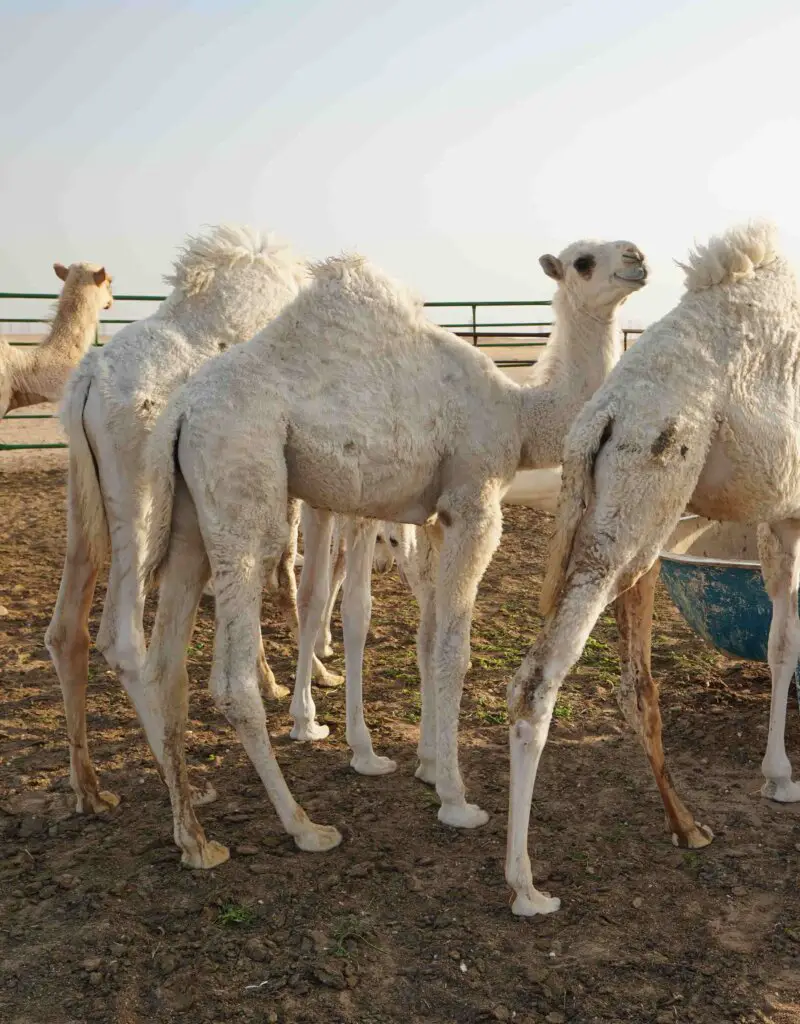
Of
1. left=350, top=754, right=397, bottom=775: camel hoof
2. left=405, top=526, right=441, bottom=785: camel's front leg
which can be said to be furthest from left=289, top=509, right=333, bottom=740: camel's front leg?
left=405, top=526, right=441, bottom=785: camel's front leg

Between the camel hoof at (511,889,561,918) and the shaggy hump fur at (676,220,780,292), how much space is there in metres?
2.31

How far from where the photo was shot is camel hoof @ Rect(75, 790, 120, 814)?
4.32 metres

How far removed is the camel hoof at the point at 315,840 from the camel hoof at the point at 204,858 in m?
0.29

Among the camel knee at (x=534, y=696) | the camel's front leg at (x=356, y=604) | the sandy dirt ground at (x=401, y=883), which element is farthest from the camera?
the camel's front leg at (x=356, y=604)

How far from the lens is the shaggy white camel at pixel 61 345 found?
7.77 metres

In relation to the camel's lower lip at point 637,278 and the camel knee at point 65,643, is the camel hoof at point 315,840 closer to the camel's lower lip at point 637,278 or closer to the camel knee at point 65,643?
the camel knee at point 65,643

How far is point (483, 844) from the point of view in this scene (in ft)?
13.1

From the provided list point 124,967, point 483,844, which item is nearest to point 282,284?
point 483,844

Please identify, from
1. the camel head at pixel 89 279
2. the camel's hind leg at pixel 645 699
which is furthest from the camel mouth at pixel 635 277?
the camel head at pixel 89 279

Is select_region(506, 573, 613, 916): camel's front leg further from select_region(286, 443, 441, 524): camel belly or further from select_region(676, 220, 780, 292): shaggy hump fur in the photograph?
select_region(676, 220, 780, 292): shaggy hump fur

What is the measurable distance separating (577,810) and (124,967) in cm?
193

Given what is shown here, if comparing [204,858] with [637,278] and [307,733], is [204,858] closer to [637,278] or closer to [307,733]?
[307,733]

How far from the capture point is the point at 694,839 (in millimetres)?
3918

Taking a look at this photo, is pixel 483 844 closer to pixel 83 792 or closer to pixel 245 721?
pixel 245 721
